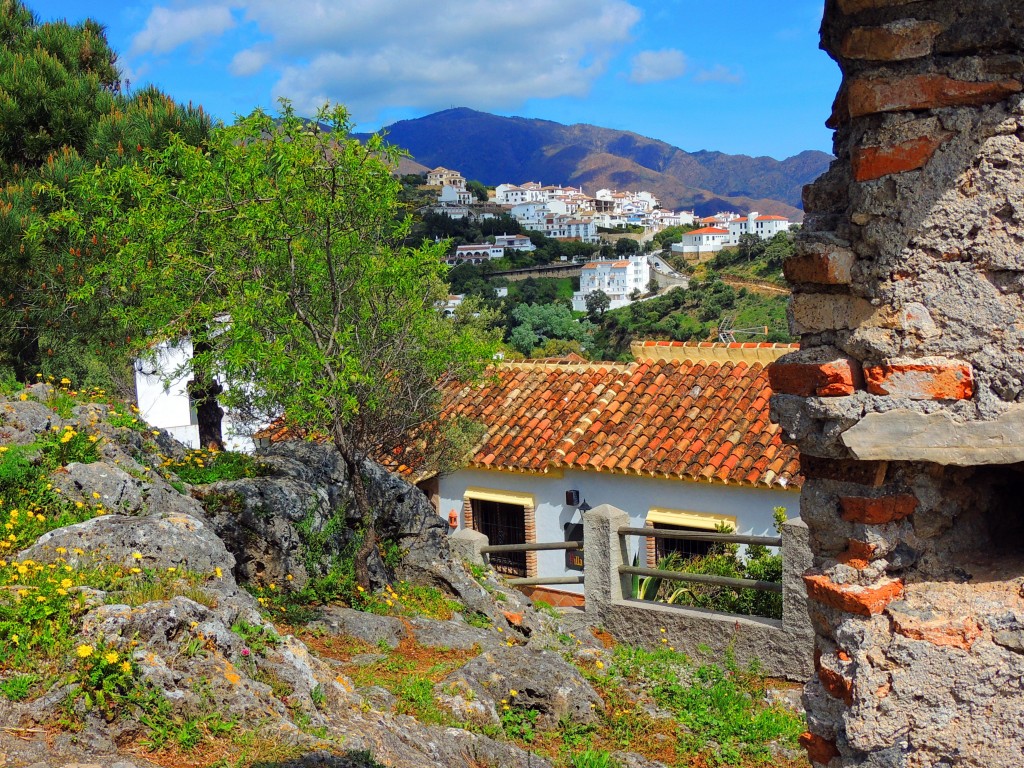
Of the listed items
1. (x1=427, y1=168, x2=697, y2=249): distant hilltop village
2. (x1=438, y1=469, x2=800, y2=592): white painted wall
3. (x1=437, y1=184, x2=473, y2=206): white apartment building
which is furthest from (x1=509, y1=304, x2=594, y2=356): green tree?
(x1=437, y1=184, x2=473, y2=206): white apartment building

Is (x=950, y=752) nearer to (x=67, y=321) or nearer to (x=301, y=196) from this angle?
(x=301, y=196)

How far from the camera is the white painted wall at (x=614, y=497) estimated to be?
11.1 metres

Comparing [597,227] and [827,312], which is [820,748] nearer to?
[827,312]

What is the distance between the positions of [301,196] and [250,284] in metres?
0.77

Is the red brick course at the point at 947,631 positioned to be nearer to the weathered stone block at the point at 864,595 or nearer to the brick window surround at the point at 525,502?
the weathered stone block at the point at 864,595

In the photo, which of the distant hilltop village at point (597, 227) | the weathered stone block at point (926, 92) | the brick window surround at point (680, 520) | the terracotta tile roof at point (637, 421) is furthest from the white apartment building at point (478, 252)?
the weathered stone block at point (926, 92)

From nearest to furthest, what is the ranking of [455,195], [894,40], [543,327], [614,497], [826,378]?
[894,40], [826,378], [614,497], [543,327], [455,195]

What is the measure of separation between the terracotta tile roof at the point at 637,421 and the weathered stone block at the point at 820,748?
7.54 metres

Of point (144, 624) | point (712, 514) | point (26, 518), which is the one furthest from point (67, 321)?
point (712, 514)

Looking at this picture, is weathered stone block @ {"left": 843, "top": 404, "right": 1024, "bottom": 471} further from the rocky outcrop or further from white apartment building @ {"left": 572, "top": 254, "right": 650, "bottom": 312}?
white apartment building @ {"left": 572, "top": 254, "right": 650, "bottom": 312}

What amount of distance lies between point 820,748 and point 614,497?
890 centimetres

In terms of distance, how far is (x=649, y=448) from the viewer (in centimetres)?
1207

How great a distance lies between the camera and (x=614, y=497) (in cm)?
1225

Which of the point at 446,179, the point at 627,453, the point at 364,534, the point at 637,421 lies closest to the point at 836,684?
the point at 364,534
